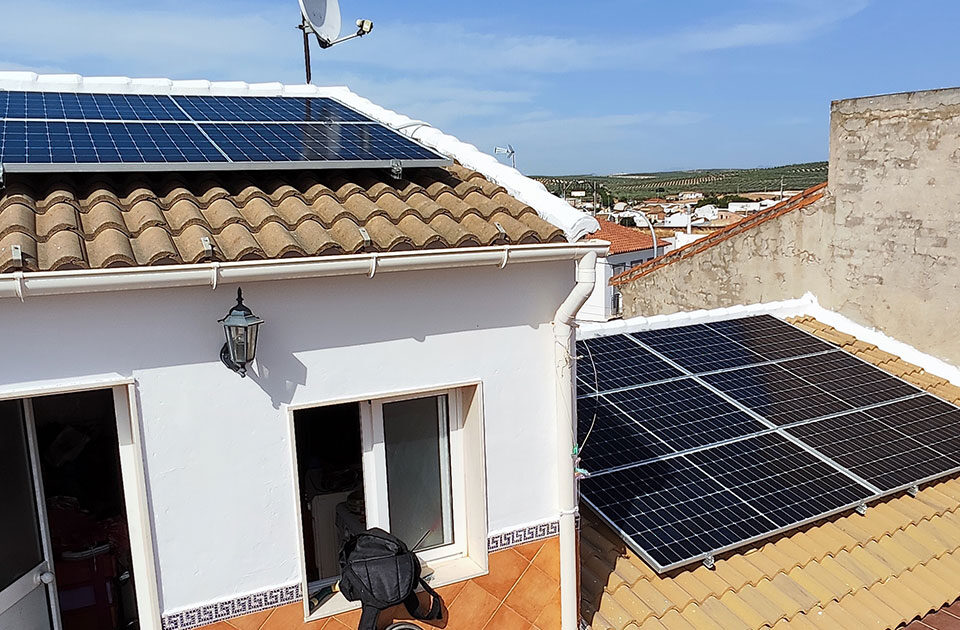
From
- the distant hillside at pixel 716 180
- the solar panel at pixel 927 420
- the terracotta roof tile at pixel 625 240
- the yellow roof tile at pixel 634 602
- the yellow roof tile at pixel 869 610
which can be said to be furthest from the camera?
the distant hillside at pixel 716 180

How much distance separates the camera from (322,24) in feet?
32.1

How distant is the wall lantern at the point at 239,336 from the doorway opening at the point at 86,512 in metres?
2.54

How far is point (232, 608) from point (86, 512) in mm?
4297

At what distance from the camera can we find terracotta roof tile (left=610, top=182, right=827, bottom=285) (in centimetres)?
1494

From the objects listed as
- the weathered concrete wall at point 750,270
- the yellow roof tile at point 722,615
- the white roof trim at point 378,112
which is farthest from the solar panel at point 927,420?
the white roof trim at point 378,112

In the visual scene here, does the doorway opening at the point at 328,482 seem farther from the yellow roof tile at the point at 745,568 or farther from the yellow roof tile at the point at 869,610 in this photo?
the yellow roof tile at the point at 869,610

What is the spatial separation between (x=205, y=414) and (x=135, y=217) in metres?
1.49

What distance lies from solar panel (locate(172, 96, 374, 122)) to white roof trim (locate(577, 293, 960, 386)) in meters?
4.90

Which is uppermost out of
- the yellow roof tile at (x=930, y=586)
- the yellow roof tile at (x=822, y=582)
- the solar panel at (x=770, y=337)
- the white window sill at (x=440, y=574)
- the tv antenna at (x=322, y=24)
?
the tv antenna at (x=322, y=24)

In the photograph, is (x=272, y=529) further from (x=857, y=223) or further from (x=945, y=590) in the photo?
(x=857, y=223)

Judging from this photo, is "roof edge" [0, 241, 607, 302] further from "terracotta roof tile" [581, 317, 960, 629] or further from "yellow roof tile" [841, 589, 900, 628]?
"yellow roof tile" [841, 589, 900, 628]

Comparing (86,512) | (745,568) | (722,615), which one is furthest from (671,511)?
(86,512)

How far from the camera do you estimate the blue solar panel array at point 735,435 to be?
316 inches

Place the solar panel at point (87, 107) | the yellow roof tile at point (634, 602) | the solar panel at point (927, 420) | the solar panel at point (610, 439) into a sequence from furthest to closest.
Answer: the solar panel at point (927, 420), the solar panel at point (610, 439), the yellow roof tile at point (634, 602), the solar panel at point (87, 107)
